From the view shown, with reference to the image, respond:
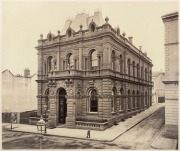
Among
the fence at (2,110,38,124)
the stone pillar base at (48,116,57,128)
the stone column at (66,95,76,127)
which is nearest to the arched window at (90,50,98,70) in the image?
the stone column at (66,95,76,127)

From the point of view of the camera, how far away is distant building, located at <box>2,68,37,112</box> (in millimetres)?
26594

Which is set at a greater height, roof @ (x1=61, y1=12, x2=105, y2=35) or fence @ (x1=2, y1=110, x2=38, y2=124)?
roof @ (x1=61, y1=12, x2=105, y2=35)

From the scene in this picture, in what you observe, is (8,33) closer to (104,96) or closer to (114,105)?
(104,96)

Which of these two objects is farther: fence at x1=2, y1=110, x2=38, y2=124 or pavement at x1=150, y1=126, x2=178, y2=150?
fence at x1=2, y1=110, x2=38, y2=124

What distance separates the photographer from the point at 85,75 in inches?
957

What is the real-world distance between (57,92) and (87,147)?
9718mm

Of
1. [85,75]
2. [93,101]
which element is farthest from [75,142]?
[85,75]

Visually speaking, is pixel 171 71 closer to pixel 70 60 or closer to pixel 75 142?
pixel 75 142

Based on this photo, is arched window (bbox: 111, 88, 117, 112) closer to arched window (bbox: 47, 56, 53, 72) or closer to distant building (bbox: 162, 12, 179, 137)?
distant building (bbox: 162, 12, 179, 137)

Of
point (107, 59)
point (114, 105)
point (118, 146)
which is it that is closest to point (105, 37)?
point (107, 59)

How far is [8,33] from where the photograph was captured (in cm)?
1691

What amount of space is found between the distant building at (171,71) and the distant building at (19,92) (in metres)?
17.7

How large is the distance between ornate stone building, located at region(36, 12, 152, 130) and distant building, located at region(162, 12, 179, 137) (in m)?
6.65

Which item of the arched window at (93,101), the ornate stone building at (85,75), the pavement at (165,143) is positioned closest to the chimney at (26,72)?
the ornate stone building at (85,75)
